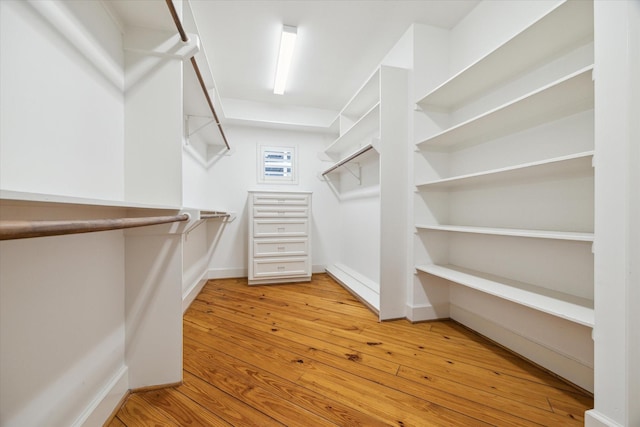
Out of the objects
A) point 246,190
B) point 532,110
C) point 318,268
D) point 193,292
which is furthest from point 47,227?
point 318,268

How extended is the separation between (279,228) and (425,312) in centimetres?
180

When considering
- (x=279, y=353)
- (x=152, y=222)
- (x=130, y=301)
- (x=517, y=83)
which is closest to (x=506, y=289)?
(x=517, y=83)

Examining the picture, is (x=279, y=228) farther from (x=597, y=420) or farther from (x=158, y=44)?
(x=597, y=420)

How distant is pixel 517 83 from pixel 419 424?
74.4 inches

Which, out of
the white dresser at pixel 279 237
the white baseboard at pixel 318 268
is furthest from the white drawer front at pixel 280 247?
the white baseboard at pixel 318 268

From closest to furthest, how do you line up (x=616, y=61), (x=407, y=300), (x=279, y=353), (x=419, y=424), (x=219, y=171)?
(x=616, y=61), (x=419, y=424), (x=279, y=353), (x=407, y=300), (x=219, y=171)

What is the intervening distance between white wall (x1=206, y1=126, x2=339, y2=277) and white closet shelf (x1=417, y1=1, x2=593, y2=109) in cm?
200

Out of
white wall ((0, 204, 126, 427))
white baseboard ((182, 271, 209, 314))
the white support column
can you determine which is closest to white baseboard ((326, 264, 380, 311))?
the white support column

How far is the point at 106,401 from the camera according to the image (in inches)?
36.8

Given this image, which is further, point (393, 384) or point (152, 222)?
point (393, 384)

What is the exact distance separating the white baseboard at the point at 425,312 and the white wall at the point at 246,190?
5.82 feet

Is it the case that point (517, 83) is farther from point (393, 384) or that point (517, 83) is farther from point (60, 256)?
point (60, 256)

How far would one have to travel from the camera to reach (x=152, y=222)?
0.76 metres

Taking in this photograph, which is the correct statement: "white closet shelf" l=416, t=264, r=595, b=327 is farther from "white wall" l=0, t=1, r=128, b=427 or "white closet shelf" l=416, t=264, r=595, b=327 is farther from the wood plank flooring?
"white wall" l=0, t=1, r=128, b=427
